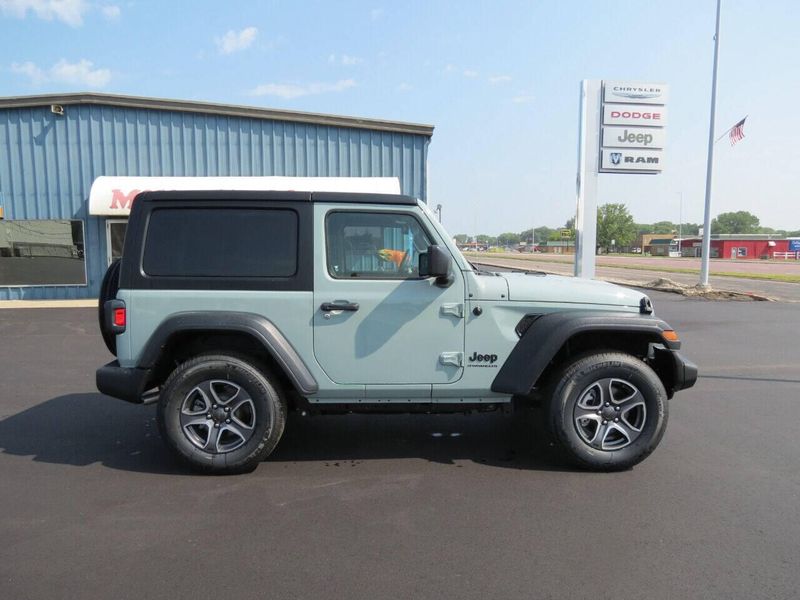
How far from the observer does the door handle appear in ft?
13.2

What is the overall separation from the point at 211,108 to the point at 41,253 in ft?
19.8

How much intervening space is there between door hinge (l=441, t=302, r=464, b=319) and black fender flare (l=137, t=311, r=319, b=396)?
1052 mm

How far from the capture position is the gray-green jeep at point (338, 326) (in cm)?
401

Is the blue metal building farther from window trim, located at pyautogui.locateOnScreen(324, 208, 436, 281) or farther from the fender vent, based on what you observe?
the fender vent

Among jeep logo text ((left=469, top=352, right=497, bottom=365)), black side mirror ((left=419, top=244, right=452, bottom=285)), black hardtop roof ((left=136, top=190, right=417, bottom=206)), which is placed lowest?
jeep logo text ((left=469, top=352, right=497, bottom=365))

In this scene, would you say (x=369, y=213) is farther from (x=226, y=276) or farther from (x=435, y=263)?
(x=226, y=276)

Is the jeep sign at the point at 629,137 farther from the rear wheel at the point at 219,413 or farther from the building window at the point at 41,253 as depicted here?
the rear wheel at the point at 219,413

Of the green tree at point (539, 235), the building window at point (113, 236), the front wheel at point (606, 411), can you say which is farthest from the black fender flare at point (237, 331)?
the green tree at point (539, 235)

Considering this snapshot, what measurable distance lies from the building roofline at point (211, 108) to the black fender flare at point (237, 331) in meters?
12.8

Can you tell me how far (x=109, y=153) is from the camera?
15680mm

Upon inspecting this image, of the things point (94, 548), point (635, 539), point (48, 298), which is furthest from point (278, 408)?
point (48, 298)

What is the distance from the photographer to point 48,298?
16.0 m

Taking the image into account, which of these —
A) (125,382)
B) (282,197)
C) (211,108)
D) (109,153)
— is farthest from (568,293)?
(109,153)

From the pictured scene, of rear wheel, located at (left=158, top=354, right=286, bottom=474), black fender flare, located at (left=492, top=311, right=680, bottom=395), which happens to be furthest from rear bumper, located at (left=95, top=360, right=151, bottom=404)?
black fender flare, located at (left=492, top=311, right=680, bottom=395)
